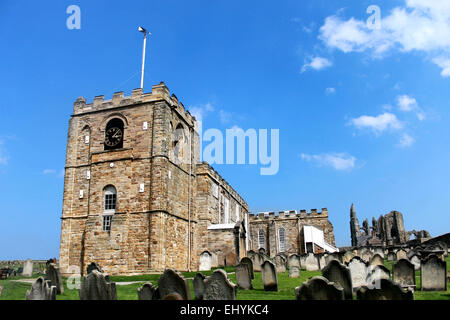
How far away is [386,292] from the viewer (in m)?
7.11

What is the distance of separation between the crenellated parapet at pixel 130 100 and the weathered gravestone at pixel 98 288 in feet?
57.4

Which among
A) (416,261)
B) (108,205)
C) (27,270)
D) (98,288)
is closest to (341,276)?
(98,288)

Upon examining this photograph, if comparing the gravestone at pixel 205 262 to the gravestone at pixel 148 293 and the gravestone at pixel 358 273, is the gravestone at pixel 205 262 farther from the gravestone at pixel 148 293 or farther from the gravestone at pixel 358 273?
the gravestone at pixel 148 293

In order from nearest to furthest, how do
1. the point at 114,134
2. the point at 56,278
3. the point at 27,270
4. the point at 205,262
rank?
the point at 56,278
the point at 27,270
the point at 205,262
the point at 114,134

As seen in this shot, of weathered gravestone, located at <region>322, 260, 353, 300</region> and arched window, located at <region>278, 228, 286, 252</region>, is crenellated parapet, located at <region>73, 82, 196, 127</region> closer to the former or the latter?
weathered gravestone, located at <region>322, 260, 353, 300</region>

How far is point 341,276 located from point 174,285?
4.23m

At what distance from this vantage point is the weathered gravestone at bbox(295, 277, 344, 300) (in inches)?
288

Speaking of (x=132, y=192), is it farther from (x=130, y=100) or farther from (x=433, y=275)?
(x=433, y=275)

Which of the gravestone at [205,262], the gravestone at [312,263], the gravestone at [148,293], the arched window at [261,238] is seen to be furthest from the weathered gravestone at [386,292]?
the arched window at [261,238]

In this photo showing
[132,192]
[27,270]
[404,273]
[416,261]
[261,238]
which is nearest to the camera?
[404,273]

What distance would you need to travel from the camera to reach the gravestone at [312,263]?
21.7 m

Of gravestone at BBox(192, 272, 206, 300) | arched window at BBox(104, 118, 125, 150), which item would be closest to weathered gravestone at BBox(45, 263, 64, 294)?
gravestone at BBox(192, 272, 206, 300)

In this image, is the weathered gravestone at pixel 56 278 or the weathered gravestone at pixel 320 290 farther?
the weathered gravestone at pixel 56 278
